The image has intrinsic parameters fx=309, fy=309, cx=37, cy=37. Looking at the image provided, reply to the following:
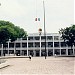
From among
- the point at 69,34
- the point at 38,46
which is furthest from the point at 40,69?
the point at 38,46

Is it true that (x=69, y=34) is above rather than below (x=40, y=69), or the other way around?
above

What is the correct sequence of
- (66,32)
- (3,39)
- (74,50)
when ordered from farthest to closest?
(74,50)
(66,32)
(3,39)

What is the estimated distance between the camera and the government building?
369ft

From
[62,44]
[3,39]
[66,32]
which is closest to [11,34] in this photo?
[3,39]

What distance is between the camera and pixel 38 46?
114 m

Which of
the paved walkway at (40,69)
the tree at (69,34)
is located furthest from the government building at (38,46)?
the paved walkway at (40,69)

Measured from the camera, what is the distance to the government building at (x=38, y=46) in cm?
Result: 11244

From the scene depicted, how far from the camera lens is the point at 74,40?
87.5 m

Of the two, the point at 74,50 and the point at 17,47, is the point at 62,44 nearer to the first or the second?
the point at 74,50

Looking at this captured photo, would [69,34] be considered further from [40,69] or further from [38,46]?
[40,69]

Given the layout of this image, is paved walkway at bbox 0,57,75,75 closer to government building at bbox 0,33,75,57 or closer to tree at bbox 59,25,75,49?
tree at bbox 59,25,75,49

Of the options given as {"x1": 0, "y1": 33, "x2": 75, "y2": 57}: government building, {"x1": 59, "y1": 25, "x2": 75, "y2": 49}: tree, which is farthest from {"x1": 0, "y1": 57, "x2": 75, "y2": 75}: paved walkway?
{"x1": 0, "y1": 33, "x2": 75, "y2": 57}: government building

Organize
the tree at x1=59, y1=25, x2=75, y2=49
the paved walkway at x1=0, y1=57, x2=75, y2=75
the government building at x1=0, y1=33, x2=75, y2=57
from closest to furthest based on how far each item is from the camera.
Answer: the paved walkway at x1=0, y1=57, x2=75, y2=75 → the tree at x1=59, y1=25, x2=75, y2=49 → the government building at x1=0, y1=33, x2=75, y2=57

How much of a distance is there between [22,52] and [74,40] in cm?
3143
